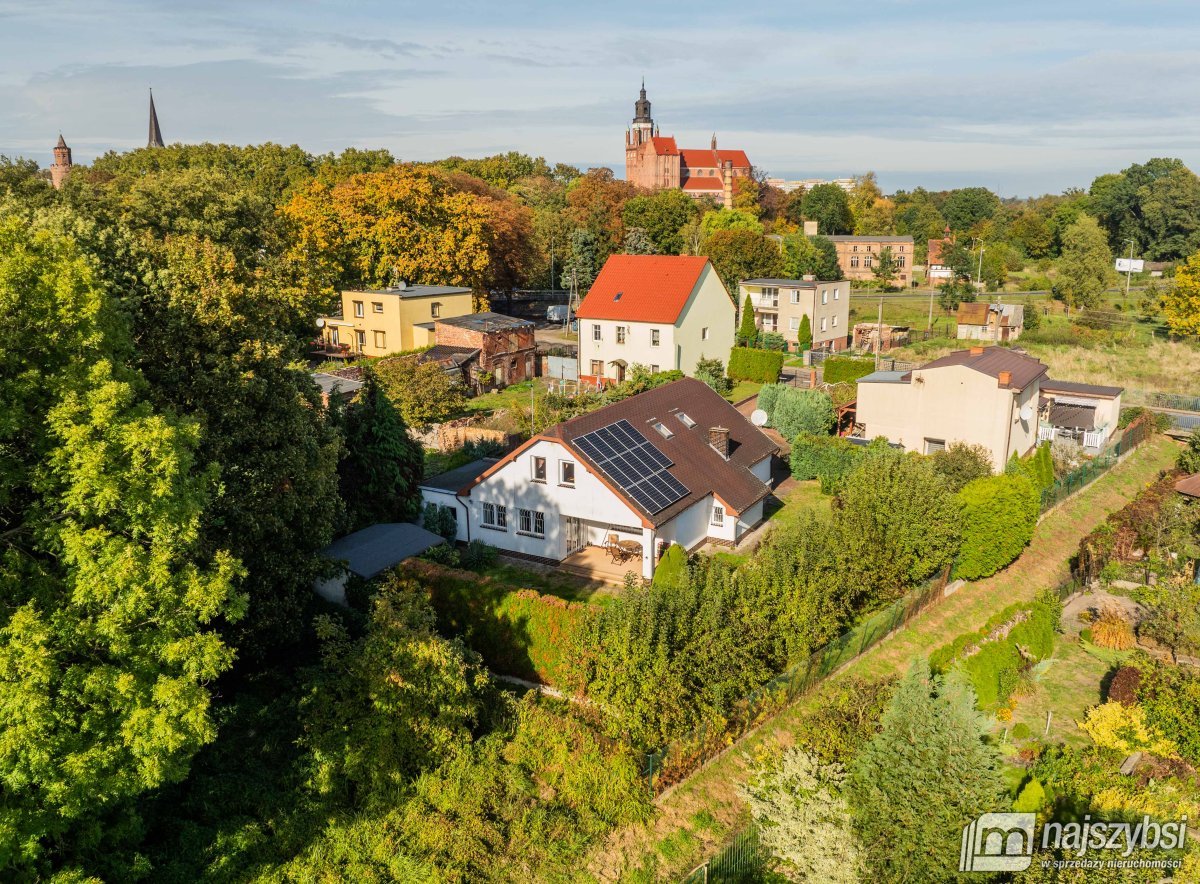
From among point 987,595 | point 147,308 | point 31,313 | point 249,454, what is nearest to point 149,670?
point 31,313

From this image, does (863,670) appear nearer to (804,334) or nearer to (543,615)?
(543,615)

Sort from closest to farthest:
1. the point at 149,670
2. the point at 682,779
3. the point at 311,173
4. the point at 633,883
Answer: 1. the point at 149,670
2. the point at 633,883
3. the point at 682,779
4. the point at 311,173

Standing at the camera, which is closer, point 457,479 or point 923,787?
point 923,787

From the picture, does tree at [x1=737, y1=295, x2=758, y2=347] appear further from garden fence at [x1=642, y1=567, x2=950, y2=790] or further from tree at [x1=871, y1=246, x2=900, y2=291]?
tree at [x1=871, y1=246, x2=900, y2=291]

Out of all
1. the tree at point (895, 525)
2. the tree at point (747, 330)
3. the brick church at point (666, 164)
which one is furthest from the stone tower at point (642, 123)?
the tree at point (895, 525)

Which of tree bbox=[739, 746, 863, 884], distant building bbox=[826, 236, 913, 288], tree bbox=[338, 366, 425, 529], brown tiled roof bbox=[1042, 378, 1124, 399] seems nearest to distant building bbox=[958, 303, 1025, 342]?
brown tiled roof bbox=[1042, 378, 1124, 399]

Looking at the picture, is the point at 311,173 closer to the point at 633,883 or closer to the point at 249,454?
the point at 249,454

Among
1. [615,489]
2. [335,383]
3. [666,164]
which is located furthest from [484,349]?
[666,164]
